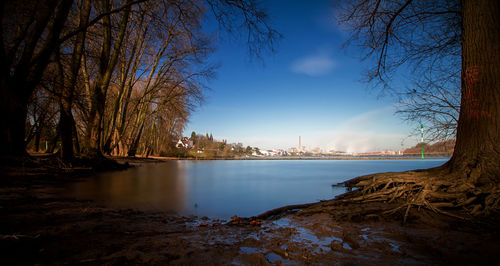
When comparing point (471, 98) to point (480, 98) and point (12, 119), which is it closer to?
point (480, 98)

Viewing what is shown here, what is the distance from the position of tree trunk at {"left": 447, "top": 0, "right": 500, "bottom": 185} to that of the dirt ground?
1.08 meters

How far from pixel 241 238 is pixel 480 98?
4.16 m

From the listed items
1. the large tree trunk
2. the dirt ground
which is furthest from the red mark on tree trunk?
the large tree trunk

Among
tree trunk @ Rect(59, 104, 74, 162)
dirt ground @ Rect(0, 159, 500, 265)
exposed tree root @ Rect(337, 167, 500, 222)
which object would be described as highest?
tree trunk @ Rect(59, 104, 74, 162)

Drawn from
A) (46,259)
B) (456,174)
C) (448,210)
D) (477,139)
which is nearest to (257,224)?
(46,259)

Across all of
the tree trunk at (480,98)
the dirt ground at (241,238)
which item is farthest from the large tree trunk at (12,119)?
the tree trunk at (480,98)

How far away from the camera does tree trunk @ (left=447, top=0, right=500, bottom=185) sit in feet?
10.4

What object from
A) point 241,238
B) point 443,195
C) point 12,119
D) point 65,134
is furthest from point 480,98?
point 65,134

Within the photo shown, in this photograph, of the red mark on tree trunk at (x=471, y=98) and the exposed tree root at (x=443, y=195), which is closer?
the exposed tree root at (x=443, y=195)

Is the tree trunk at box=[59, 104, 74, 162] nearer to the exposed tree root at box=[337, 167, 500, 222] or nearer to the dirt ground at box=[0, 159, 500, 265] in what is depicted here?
the dirt ground at box=[0, 159, 500, 265]

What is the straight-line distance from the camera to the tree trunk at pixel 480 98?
3.18 metres

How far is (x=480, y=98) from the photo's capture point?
3.32 meters

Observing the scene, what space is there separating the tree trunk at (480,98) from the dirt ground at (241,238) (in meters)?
1.08

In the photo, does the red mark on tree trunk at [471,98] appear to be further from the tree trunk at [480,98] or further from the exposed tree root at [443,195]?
the exposed tree root at [443,195]
